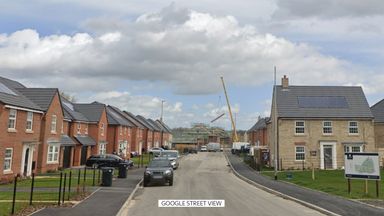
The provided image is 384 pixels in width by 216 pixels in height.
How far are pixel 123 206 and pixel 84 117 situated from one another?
37972 mm

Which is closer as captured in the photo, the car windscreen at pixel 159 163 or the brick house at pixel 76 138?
the car windscreen at pixel 159 163

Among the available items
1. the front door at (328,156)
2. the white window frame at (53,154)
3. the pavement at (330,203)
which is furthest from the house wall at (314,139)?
the white window frame at (53,154)

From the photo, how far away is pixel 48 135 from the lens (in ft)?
121

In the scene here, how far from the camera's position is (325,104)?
47469mm

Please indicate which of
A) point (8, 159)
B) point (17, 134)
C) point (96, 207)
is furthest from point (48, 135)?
point (96, 207)

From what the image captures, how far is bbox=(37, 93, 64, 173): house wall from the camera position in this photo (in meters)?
35.8

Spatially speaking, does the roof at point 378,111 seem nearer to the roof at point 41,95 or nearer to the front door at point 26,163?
the roof at point 41,95

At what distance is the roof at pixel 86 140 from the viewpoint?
156 feet

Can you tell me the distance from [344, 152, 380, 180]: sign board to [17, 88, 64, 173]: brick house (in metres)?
25.8

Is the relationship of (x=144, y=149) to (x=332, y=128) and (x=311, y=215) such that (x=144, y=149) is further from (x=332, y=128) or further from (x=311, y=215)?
(x=311, y=215)

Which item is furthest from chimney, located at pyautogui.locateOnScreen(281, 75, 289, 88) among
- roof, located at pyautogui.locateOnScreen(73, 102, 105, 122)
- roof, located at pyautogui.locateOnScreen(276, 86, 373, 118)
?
roof, located at pyautogui.locateOnScreen(73, 102, 105, 122)

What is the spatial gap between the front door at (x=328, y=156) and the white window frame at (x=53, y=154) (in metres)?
28.3

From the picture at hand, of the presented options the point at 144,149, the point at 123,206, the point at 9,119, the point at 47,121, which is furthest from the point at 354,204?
the point at 144,149

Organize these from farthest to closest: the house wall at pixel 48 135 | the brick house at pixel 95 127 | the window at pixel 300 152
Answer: the brick house at pixel 95 127
the window at pixel 300 152
the house wall at pixel 48 135
